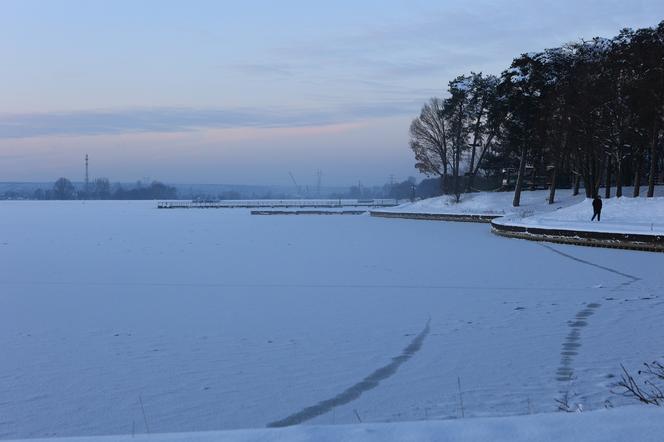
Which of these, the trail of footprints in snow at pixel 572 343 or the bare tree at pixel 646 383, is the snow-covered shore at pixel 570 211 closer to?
the trail of footprints in snow at pixel 572 343

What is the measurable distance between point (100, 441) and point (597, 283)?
1341 cm

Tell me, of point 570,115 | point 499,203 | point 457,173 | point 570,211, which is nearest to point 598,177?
point 570,115

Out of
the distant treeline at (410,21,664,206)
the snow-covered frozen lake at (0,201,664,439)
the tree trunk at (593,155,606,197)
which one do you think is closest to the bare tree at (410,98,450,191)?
the distant treeline at (410,21,664,206)

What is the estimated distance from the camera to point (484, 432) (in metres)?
4.33

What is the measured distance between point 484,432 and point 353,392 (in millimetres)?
3113

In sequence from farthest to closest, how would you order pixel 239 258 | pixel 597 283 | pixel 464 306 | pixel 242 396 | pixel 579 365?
pixel 239 258
pixel 597 283
pixel 464 306
pixel 579 365
pixel 242 396

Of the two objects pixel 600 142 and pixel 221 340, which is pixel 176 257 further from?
pixel 600 142

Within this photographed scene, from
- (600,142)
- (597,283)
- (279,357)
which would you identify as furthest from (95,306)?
(600,142)

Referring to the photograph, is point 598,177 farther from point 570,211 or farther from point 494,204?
point 570,211

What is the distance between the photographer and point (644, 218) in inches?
1064

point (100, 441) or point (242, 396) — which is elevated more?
point (100, 441)

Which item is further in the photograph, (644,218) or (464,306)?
(644,218)

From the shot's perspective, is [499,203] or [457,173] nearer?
[499,203]

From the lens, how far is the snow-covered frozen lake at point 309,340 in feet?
22.4
